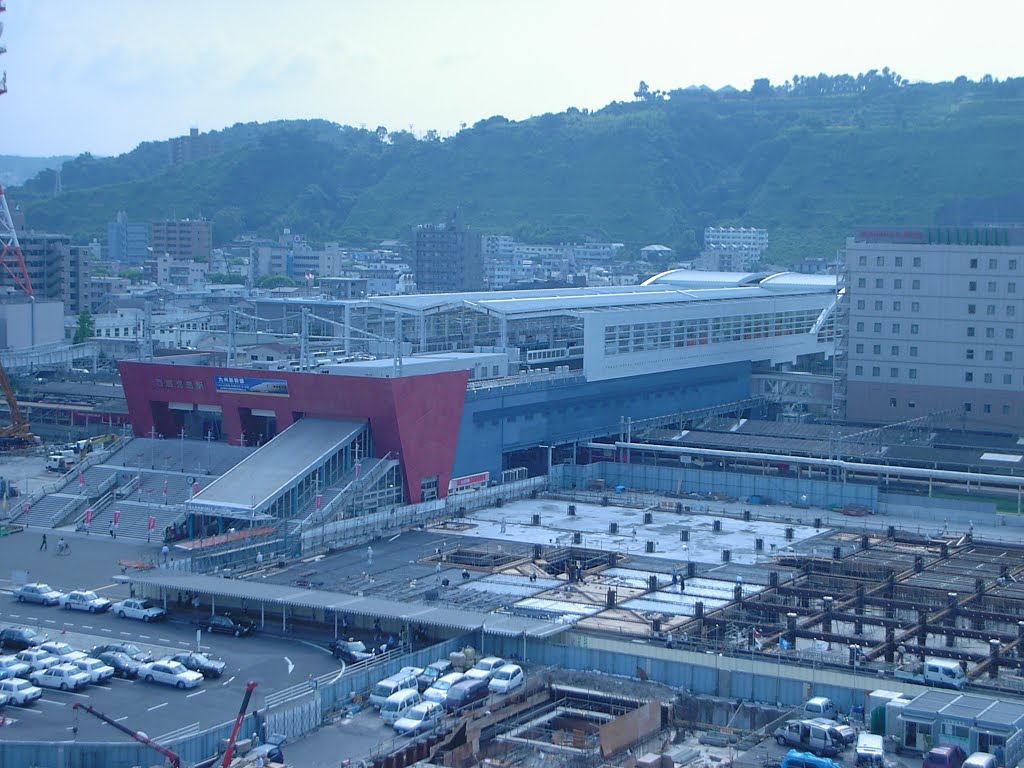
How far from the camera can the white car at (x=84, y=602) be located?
16.3 m

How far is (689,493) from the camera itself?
24141 mm

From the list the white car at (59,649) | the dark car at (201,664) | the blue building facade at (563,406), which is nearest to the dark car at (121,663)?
the white car at (59,649)

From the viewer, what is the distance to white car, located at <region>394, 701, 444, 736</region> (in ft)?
40.3

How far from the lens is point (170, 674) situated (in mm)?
13539

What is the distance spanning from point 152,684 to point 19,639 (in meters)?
2.13

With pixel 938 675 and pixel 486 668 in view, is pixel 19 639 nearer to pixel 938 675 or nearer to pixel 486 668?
pixel 486 668

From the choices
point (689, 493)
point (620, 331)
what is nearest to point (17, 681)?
point (689, 493)

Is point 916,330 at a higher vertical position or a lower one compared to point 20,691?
higher

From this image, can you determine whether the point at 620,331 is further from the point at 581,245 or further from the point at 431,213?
the point at 431,213

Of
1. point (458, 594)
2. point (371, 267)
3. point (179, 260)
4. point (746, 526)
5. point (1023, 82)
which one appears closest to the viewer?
point (458, 594)

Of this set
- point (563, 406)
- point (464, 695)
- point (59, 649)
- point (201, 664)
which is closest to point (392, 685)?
point (464, 695)

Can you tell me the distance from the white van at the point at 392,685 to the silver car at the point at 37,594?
17.2 ft

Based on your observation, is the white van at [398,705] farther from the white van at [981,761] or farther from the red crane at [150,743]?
the white van at [981,761]

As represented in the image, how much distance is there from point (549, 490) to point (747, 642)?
10237 millimetres
